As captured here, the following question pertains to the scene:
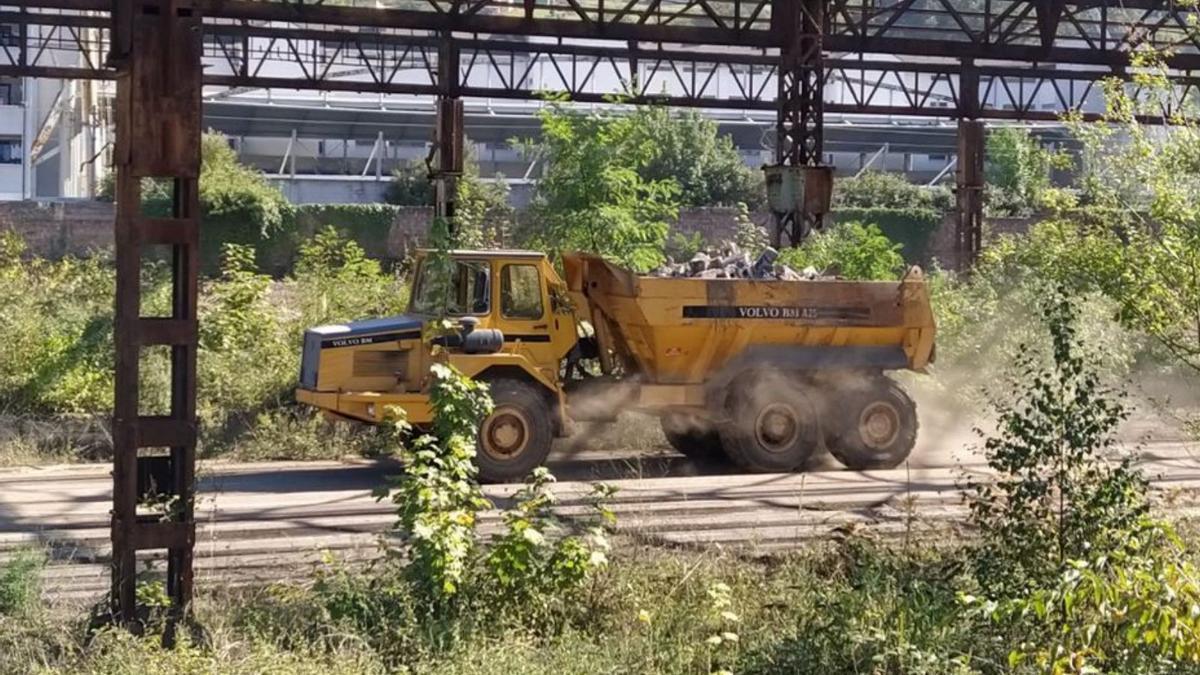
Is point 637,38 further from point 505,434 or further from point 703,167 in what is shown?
point 703,167

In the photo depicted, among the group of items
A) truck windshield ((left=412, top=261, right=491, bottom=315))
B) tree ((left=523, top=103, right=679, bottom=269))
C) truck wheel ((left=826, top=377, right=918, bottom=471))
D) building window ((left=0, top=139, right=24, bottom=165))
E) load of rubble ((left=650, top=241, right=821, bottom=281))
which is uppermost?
building window ((left=0, top=139, right=24, bottom=165))

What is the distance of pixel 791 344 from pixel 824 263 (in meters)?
4.17

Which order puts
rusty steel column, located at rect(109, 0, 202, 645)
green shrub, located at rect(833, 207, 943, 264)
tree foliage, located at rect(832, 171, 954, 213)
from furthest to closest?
tree foliage, located at rect(832, 171, 954, 213) < green shrub, located at rect(833, 207, 943, 264) < rusty steel column, located at rect(109, 0, 202, 645)

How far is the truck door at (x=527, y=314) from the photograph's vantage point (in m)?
16.4

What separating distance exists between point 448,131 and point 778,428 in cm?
1473

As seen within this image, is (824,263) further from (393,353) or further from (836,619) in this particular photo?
(836,619)

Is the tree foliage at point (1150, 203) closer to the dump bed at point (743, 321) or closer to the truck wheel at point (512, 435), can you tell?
the dump bed at point (743, 321)

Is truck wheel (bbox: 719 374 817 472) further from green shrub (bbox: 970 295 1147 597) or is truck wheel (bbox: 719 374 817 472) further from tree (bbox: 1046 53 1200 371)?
green shrub (bbox: 970 295 1147 597)

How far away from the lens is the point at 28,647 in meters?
8.73

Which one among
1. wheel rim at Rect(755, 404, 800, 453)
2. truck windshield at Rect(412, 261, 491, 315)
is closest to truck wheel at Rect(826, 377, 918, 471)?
wheel rim at Rect(755, 404, 800, 453)

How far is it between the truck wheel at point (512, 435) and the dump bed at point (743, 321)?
1420mm

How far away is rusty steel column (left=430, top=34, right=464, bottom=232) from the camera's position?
3012cm

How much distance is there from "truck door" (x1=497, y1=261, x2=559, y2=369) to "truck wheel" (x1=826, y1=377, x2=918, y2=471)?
3.61 m

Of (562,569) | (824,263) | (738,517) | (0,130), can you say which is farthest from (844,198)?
(562,569)
